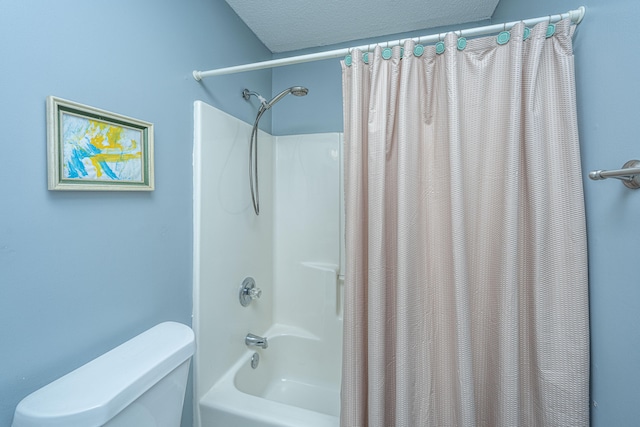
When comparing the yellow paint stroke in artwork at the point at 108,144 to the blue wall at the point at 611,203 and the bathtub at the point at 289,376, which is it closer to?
the bathtub at the point at 289,376

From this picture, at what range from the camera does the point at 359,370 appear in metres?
1.01

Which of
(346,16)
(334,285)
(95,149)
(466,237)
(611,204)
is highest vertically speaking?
(346,16)

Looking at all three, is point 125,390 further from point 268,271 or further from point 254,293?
point 268,271

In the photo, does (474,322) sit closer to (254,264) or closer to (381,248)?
(381,248)

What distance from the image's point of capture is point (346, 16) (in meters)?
1.55

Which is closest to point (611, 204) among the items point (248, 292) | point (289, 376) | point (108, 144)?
point (108, 144)

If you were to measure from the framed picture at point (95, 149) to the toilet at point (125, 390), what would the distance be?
0.50m

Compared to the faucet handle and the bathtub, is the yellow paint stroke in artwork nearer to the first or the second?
the faucet handle

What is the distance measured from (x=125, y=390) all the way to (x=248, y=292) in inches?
36.1

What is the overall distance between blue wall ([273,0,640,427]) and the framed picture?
1395 millimetres

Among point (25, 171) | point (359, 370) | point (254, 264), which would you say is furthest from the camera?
point (254, 264)

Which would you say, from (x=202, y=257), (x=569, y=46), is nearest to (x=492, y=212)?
(x=569, y=46)

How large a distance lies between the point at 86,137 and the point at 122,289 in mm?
486

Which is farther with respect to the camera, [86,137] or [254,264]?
[254,264]
